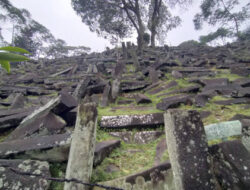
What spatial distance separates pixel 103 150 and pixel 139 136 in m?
0.62

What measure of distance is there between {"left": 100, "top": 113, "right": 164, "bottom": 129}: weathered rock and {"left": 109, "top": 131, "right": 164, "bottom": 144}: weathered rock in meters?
0.14

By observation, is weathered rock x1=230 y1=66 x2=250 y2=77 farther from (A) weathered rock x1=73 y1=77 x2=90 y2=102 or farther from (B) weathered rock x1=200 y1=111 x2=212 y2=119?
(A) weathered rock x1=73 y1=77 x2=90 y2=102

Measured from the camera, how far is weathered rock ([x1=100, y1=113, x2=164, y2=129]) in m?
2.28

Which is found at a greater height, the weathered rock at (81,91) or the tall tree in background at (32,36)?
A: the tall tree in background at (32,36)

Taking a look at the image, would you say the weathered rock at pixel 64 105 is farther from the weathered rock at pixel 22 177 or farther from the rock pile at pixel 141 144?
the weathered rock at pixel 22 177

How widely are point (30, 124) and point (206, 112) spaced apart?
109 inches

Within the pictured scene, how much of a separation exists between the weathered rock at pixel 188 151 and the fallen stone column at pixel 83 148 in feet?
2.33

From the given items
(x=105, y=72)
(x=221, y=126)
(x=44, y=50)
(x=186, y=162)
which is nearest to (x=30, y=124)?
(x=186, y=162)

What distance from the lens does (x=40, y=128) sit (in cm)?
209

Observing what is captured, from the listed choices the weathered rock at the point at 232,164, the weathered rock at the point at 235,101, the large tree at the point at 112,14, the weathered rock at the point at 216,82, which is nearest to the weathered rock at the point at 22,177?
the weathered rock at the point at 232,164

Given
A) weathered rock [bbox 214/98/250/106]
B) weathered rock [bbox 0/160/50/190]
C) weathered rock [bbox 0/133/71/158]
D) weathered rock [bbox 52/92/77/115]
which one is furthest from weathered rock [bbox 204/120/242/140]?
weathered rock [bbox 52/92/77/115]

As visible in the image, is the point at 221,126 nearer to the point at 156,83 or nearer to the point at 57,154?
the point at 57,154

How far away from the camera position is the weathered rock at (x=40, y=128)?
2.06 m

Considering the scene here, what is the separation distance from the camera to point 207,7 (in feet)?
76.6
